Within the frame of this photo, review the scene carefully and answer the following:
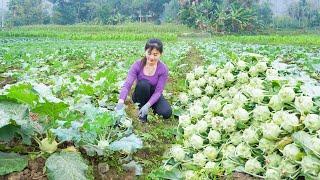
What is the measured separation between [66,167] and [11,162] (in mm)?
324

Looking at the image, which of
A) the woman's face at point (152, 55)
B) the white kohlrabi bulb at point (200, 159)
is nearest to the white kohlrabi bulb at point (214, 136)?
the white kohlrabi bulb at point (200, 159)

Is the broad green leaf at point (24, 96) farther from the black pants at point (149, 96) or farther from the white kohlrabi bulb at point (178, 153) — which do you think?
the black pants at point (149, 96)

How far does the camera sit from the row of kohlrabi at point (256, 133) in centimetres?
253

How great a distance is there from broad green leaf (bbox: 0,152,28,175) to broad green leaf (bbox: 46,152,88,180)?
15 centimetres

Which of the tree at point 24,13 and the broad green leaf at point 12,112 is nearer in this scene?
the broad green leaf at point 12,112

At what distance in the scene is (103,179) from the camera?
3.21 m

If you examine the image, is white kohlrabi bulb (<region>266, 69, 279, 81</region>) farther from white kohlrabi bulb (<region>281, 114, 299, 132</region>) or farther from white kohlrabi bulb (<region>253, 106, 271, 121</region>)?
white kohlrabi bulb (<region>281, 114, 299, 132</region>)

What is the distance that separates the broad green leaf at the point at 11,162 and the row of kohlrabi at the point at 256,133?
96 cm

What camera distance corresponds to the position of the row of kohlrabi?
2.53m

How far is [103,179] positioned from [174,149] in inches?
21.3

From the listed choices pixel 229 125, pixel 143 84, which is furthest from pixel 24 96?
pixel 143 84

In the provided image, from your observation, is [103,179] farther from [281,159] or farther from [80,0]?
[80,0]

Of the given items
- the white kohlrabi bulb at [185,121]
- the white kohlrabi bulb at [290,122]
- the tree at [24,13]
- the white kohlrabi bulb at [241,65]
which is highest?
the tree at [24,13]

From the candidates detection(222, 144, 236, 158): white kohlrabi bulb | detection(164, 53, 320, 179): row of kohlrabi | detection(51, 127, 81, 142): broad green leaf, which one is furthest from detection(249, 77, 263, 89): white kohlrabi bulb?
detection(51, 127, 81, 142): broad green leaf
